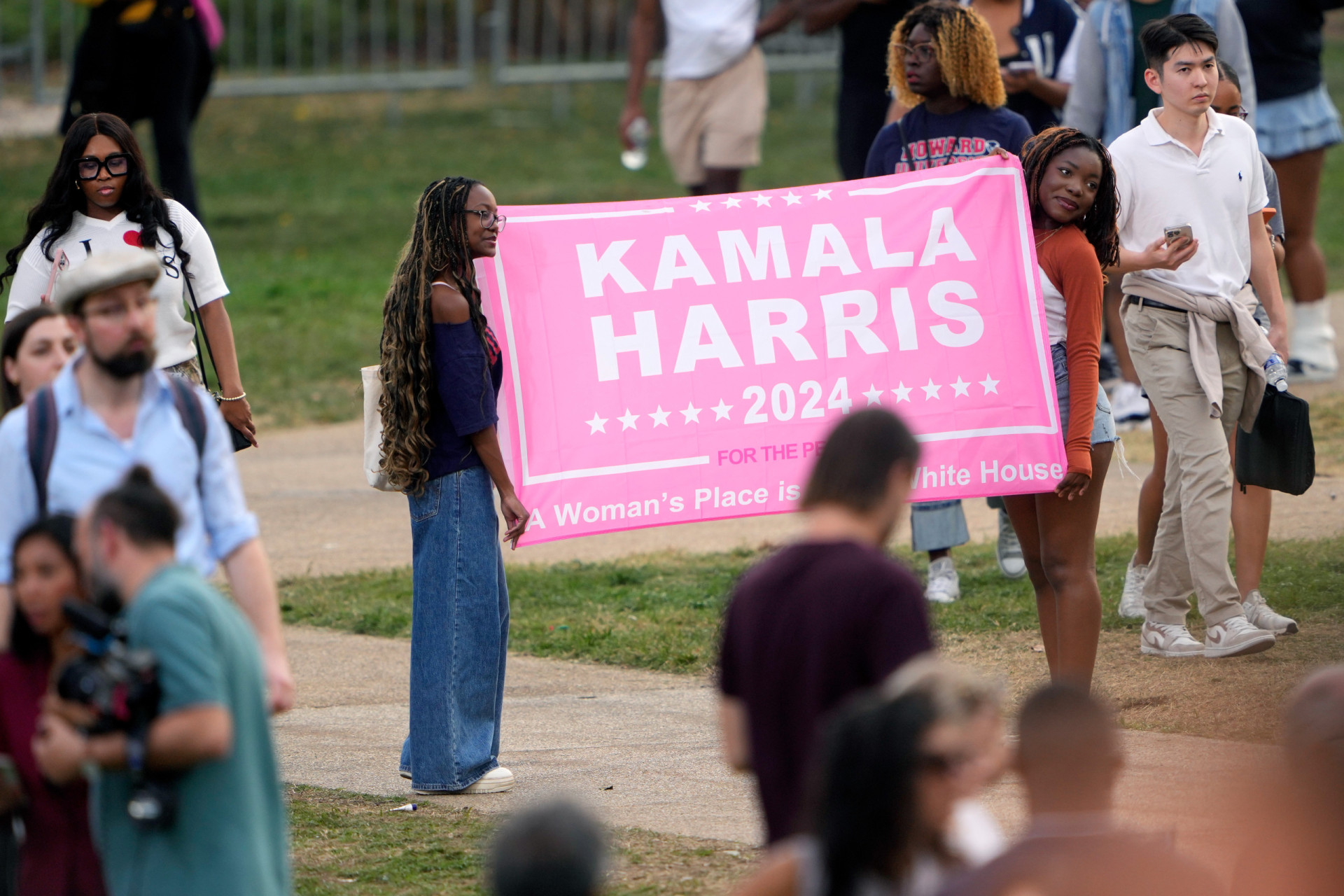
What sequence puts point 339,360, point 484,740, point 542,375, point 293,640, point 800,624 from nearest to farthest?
point 800,624
point 484,740
point 542,375
point 293,640
point 339,360

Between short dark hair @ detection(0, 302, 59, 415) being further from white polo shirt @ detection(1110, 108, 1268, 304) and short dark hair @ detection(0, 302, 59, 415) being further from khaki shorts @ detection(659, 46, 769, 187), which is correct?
khaki shorts @ detection(659, 46, 769, 187)

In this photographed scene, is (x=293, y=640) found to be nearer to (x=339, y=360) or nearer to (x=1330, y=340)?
(x=339, y=360)

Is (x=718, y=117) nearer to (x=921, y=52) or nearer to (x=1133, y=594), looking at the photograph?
(x=921, y=52)

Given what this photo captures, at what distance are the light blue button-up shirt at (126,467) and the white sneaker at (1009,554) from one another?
16.5 feet

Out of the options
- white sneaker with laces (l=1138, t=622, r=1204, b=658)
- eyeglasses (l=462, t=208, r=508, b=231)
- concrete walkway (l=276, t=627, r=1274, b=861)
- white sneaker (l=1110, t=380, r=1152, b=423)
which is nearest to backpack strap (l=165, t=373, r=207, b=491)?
eyeglasses (l=462, t=208, r=508, b=231)

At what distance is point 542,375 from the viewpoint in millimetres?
6250

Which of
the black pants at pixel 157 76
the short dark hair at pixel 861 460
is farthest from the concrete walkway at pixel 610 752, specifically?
the black pants at pixel 157 76

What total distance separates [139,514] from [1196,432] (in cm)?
439

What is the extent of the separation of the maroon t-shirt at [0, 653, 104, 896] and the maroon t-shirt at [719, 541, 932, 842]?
133 centimetres

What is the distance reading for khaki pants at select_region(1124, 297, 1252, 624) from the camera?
21.6 feet

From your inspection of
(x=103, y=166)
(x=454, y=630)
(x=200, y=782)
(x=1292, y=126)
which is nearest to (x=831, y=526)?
(x=200, y=782)

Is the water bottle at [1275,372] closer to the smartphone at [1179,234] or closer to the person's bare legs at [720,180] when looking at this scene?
the smartphone at [1179,234]

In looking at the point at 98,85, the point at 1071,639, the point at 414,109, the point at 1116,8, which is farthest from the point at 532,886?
the point at 414,109

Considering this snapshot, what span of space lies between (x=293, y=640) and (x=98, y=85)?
17.7 ft
